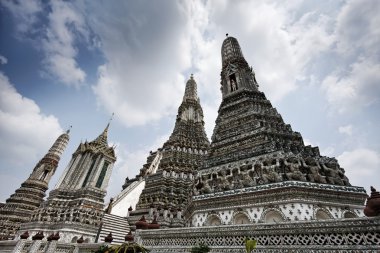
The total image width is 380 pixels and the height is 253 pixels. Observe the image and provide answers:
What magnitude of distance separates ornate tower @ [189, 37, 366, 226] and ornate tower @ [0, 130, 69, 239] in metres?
28.3

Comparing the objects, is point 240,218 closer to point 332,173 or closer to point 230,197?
point 230,197

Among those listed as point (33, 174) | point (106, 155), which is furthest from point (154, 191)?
point (33, 174)

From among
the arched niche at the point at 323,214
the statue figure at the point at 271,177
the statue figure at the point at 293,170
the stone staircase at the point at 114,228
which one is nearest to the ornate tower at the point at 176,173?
the stone staircase at the point at 114,228

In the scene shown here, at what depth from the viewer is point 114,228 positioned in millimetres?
19531

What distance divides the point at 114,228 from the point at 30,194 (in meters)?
21.0

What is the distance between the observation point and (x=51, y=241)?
1151 centimetres

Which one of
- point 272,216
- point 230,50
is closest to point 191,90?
point 230,50

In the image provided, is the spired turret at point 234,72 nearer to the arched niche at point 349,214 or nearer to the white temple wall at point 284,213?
the white temple wall at point 284,213

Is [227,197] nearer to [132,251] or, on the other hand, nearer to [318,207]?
[318,207]

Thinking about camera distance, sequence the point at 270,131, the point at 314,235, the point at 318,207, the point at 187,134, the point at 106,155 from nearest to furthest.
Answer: the point at 314,235, the point at 318,207, the point at 270,131, the point at 106,155, the point at 187,134

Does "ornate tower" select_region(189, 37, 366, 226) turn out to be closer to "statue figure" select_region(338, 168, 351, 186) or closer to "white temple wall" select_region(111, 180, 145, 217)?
"statue figure" select_region(338, 168, 351, 186)

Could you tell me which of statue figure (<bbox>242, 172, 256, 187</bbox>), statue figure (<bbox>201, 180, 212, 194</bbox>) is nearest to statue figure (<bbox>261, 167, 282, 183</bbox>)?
statue figure (<bbox>242, 172, 256, 187</bbox>)

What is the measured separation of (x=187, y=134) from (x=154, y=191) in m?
11.9

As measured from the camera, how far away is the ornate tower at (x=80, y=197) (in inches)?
819
